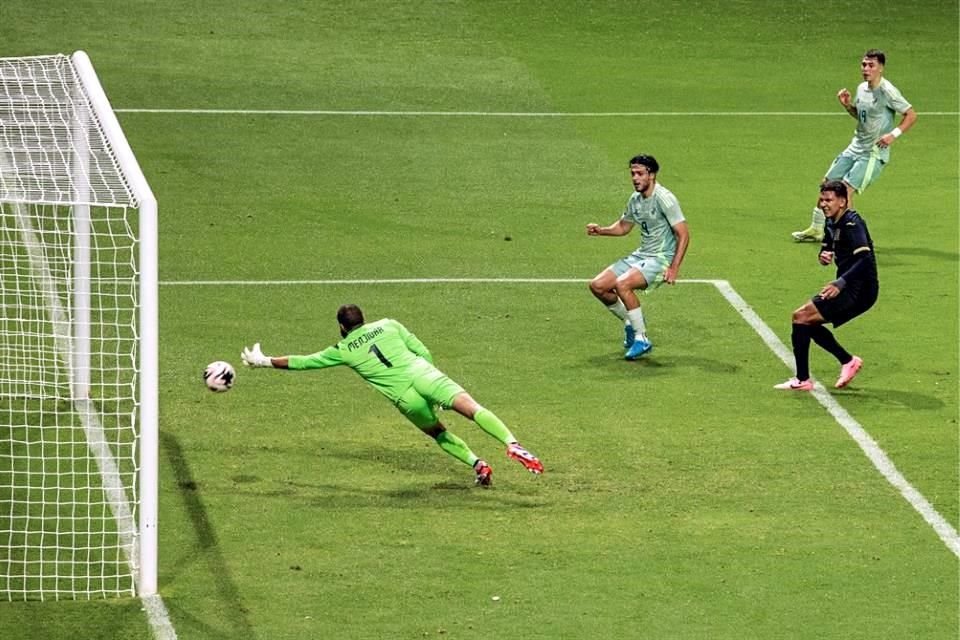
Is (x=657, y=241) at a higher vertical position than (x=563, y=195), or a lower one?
higher

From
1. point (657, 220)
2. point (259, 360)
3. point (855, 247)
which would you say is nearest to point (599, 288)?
point (657, 220)

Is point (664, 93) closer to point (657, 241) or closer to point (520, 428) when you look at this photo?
point (657, 241)

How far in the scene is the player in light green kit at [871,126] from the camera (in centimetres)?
2098

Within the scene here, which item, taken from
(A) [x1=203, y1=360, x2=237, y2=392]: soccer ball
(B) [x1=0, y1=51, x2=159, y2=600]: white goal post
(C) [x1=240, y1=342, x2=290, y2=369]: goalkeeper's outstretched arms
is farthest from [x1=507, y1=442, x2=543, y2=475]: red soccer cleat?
(B) [x1=0, y1=51, x2=159, y2=600]: white goal post

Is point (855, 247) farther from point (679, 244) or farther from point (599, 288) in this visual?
point (599, 288)

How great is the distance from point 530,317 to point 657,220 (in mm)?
2087

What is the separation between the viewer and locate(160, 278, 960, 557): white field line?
1405 centimetres

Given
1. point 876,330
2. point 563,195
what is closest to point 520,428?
point 876,330

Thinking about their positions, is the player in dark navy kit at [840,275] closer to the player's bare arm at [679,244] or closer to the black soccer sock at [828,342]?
the black soccer sock at [828,342]

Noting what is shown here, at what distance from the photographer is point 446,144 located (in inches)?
1036

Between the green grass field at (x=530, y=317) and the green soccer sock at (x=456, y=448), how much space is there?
26 centimetres

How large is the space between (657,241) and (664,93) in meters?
12.4

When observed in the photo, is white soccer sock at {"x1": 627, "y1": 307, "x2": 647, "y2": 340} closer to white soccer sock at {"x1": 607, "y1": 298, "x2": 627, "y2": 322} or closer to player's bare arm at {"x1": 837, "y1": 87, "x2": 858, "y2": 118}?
white soccer sock at {"x1": 607, "y1": 298, "x2": 627, "y2": 322}

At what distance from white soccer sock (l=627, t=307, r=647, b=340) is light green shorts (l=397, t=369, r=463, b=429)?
371 centimetres
